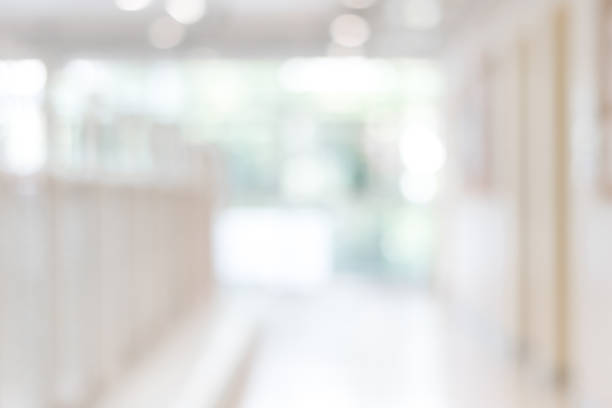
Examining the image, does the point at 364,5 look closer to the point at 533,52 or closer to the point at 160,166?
the point at 533,52

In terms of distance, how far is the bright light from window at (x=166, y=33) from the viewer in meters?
10.2

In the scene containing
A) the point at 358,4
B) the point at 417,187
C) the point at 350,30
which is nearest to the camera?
the point at 358,4

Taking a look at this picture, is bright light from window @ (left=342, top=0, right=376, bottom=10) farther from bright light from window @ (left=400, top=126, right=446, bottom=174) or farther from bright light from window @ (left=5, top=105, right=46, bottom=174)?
bright light from window @ (left=5, top=105, right=46, bottom=174)

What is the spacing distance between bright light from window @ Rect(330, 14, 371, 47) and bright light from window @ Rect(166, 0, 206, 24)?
5.28 ft

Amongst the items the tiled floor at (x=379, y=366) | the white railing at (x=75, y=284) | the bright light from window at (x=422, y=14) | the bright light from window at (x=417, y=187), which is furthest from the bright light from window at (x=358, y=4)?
the bright light from window at (x=417, y=187)

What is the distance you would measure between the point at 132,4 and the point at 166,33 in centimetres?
141

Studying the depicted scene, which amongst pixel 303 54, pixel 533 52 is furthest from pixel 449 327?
pixel 303 54

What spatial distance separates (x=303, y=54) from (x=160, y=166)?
5.96 meters

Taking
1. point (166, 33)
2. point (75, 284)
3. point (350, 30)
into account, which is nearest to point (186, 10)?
point (166, 33)

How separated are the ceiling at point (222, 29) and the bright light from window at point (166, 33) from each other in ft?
0.30

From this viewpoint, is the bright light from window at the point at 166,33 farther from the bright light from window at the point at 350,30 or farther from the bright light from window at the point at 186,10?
the bright light from window at the point at 350,30

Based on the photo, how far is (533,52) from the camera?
6.05m

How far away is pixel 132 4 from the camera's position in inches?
368

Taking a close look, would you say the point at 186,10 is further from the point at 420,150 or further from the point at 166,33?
the point at 420,150
